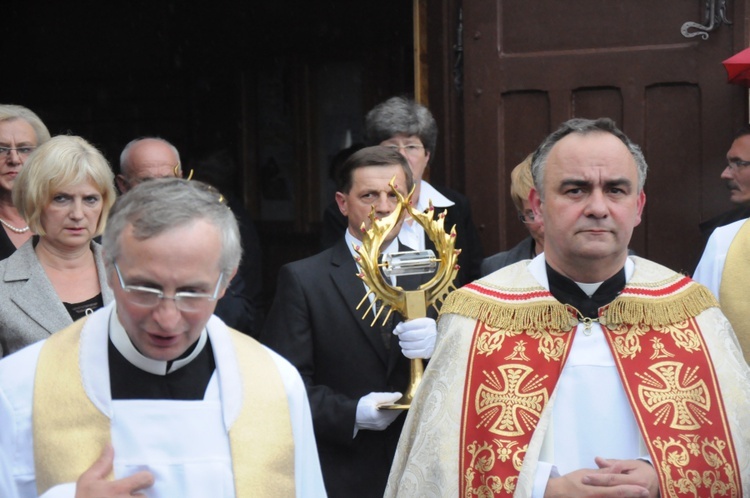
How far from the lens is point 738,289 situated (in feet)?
12.4

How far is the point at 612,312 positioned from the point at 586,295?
0.08m

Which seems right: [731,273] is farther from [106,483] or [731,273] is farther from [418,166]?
[106,483]

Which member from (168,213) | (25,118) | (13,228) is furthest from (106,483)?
(25,118)

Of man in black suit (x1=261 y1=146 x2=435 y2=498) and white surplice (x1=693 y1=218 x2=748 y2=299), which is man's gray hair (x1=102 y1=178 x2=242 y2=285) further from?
white surplice (x1=693 y1=218 x2=748 y2=299)

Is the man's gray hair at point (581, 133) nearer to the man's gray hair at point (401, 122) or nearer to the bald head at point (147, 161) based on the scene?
the man's gray hair at point (401, 122)

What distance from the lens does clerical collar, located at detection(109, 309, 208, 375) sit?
2566 millimetres

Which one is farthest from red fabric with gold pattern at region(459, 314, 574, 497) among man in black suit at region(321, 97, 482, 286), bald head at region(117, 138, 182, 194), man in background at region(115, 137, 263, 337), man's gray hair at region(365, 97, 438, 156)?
bald head at region(117, 138, 182, 194)

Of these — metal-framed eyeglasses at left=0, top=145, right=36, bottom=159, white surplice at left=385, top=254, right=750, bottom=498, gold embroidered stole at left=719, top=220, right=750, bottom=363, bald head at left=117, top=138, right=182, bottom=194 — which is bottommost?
white surplice at left=385, top=254, right=750, bottom=498

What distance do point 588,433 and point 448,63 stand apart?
3.21 metres

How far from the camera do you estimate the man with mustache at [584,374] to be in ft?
9.76

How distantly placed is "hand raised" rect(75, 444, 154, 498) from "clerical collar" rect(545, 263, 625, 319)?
126cm

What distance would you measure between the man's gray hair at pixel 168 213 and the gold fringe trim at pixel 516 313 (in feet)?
2.74

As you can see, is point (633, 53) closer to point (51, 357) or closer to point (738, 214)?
point (738, 214)

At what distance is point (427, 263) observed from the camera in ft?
12.3
